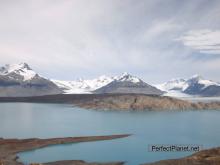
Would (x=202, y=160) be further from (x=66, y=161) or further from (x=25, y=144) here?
(x=25, y=144)

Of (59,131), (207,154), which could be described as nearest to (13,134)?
(59,131)

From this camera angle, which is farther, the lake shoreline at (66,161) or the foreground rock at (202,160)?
the lake shoreline at (66,161)

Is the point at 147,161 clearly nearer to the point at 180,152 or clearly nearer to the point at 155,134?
the point at 180,152

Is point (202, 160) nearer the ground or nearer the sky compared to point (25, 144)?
nearer the sky

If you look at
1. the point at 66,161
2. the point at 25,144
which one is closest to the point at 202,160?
the point at 66,161

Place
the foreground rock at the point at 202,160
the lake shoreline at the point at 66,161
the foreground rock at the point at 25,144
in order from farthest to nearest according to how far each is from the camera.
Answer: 1. the foreground rock at the point at 25,144
2. the lake shoreline at the point at 66,161
3. the foreground rock at the point at 202,160

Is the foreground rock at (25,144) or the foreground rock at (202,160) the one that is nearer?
the foreground rock at (202,160)

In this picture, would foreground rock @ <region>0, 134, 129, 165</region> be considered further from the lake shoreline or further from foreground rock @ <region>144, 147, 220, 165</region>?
foreground rock @ <region>144, 147, 220, 165</region>

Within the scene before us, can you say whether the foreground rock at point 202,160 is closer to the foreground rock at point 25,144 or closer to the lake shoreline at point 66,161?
the lake shoreline at point 66,161

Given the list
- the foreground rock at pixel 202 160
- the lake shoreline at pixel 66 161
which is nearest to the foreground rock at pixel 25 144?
the lake shoreline at pixel 66 161

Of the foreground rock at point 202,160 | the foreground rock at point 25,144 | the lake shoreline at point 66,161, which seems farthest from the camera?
the foreground rock at point 25,144

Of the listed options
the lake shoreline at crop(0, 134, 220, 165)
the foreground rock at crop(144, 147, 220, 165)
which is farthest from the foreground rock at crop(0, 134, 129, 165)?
the foreground rock at crop(144, 147, 220, 165)
